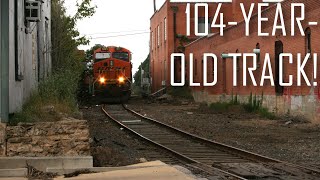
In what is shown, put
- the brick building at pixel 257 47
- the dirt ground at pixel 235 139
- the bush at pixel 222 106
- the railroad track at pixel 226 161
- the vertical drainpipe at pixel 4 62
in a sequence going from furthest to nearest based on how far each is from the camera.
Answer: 1. the bush at pixel 222 106
2. the brick building at pixel 257 47
3. the dirt ground at pixel 235 139
4. the vertical drainpipe at pixel 4 62
5. the railroad track at pixel 226 161

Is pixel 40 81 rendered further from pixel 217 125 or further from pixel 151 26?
pixel 151 26

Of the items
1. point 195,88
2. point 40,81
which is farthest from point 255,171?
point 195,88

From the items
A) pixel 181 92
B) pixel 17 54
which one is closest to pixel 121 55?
pixel 181 92

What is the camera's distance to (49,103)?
556 inches

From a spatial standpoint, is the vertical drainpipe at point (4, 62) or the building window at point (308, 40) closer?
the vertical drainpipe at point (4, 62)

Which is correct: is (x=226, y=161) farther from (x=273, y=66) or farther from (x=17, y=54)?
(x=273, y=66)

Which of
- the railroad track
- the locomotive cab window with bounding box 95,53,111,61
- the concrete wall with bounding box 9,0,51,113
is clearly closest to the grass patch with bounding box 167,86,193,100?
the locomotive cab window with bounding box 95,53,111,61

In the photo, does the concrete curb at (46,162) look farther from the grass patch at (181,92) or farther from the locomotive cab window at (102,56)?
Result: the grass patch at (181,92)

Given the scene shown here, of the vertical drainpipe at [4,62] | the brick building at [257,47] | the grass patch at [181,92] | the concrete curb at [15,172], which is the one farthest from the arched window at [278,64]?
the grass patch at [181,92]

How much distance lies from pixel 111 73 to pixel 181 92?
994 centimetres

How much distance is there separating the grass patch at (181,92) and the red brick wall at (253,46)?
1.82 meters

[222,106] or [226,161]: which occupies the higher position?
[222,106]

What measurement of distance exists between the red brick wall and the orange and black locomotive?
628 centimetres

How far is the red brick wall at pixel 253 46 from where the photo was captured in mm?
22250
